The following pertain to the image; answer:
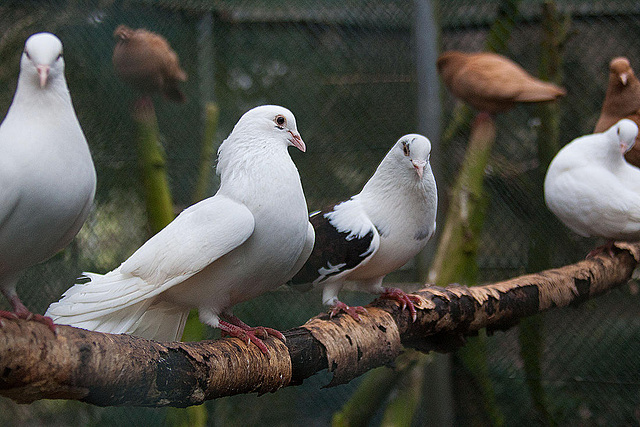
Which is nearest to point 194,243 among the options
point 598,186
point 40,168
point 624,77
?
point 40,168

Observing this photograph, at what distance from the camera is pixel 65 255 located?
2568 mm

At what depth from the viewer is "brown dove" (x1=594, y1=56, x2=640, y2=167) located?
2878 mm

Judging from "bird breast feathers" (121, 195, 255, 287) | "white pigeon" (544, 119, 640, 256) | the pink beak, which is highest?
the pink beak

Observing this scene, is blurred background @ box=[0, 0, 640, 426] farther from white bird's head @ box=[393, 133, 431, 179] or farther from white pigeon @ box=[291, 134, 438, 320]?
white bird's head @ box=[393, 133, 431, 179]

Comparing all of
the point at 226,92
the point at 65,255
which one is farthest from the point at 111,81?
the point at 65,255

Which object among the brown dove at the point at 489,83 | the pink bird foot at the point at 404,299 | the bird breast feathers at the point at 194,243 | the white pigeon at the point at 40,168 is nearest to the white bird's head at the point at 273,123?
the bird breast feathers at the point at 194,243

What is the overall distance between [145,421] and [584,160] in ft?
8.00

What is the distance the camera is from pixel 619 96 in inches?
117

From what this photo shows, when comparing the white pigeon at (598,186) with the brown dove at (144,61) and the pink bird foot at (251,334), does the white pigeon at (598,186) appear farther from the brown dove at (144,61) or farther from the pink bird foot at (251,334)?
the brown dove at (144,61)

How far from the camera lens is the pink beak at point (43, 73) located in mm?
1211

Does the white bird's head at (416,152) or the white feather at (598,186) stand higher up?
the white bird's head at (416,152)

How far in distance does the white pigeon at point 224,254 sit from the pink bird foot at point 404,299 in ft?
1.87

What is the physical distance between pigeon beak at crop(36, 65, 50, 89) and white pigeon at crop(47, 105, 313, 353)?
477mm

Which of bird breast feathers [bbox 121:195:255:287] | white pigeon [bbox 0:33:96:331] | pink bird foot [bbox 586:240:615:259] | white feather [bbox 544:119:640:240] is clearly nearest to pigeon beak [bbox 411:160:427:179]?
bird breast feathers [bbox 121:195:255:287]
